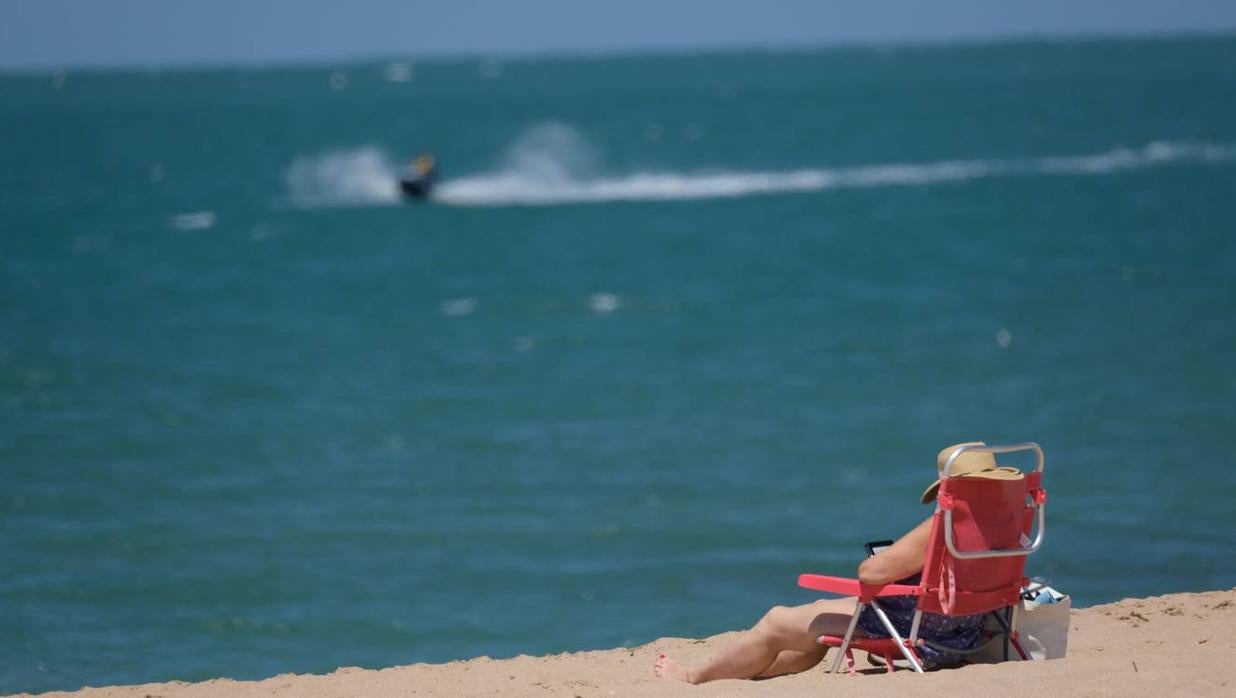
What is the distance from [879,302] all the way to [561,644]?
51.0ft

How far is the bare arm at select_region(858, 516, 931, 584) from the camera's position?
19.9 feet

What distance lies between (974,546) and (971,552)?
0.25 ft

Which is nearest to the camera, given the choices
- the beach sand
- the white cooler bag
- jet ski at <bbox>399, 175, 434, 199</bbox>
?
the beach sand

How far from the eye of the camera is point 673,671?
6.85m

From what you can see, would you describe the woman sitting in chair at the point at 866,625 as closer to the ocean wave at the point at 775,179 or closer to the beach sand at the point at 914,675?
the beach sand at the point at 914,675

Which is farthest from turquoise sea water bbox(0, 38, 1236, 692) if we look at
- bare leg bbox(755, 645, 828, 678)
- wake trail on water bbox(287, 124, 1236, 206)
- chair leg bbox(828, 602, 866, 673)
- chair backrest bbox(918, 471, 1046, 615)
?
wake trail on water bbox(287, 124, 1236, 206)

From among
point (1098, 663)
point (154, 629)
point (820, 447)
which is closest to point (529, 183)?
point (820, 447)

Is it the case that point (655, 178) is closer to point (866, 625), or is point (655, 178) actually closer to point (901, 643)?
point (866, 625)

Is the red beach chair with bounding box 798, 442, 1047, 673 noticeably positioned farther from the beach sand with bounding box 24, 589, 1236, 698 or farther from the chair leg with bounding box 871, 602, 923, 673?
the beach sand with bounding box 24, 589, 1236, 698

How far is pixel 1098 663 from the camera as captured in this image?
6270mm

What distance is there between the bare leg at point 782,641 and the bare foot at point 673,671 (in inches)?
2.4

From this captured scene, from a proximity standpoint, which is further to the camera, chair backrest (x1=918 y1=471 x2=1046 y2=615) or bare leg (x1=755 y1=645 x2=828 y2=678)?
bare leg (x1=755 y1=645 x2=828 y2=678)

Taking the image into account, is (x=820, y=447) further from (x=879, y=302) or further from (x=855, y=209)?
(x=855, y=209)

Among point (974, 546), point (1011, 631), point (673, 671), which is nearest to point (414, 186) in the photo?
point (673, 671)
